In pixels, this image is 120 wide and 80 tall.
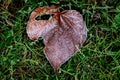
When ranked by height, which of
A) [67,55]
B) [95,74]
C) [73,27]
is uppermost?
[73,27]

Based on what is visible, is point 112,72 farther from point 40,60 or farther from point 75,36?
point 40,60

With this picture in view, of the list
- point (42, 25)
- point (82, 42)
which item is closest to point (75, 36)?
point (82, 42)

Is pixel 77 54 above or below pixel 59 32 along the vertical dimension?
below
